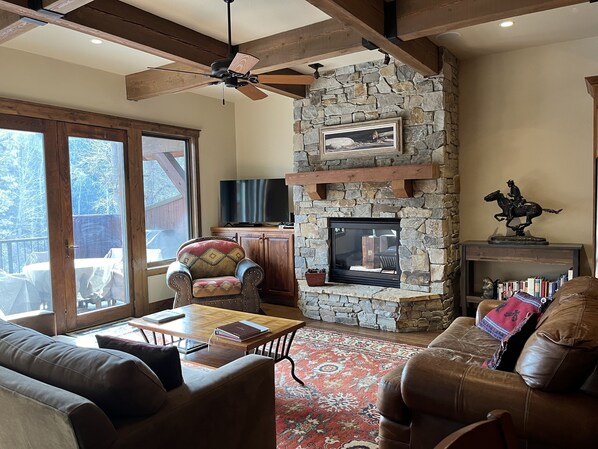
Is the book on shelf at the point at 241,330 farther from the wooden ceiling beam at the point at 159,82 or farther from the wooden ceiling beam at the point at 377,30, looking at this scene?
the wooden ceiling beam at the point at 159,82

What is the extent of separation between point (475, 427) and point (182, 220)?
5.51 meters

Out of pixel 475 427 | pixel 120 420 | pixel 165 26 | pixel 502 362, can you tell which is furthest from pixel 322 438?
pixel 165 26

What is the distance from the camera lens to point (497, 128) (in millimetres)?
4746

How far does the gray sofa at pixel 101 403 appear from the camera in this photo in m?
1.38

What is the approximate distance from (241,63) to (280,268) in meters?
3.12

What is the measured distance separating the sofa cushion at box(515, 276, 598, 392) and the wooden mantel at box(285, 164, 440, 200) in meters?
2.61

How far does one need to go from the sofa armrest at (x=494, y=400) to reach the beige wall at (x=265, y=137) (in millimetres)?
4429

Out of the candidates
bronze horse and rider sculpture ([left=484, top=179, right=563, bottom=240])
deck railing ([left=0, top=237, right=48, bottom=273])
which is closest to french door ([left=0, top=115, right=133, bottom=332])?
deck railing ([left=0, top=237, right=48, bottom=273])

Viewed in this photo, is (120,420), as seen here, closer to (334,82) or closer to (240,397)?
(240,397)

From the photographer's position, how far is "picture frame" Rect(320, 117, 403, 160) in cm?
465

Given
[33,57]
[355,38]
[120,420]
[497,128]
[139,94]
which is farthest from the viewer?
[139,94]

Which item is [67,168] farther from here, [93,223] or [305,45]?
[305,45]

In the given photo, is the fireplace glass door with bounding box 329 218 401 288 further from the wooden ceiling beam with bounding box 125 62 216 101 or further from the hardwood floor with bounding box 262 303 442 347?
the wooden ceiling beam with bounding box 125 62 216 101

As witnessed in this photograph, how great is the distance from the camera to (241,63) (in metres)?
3.04
